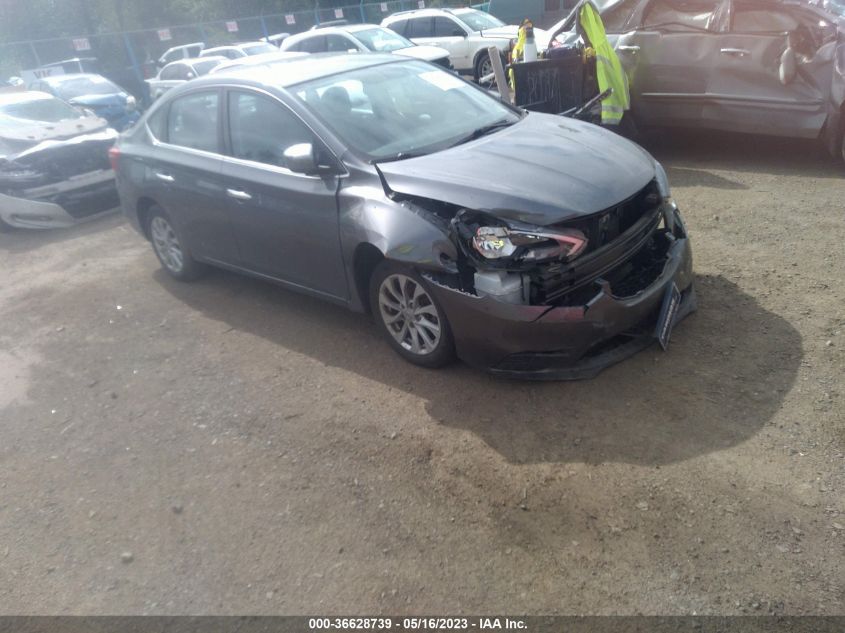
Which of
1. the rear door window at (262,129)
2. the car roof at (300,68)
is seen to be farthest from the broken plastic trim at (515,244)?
the car roof at (300,68)

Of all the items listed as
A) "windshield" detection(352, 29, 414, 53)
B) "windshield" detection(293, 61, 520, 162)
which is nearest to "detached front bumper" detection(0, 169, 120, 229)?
"windshield" detection(293, 61, 520, 162)

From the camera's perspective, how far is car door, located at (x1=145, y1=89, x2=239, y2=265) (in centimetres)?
521

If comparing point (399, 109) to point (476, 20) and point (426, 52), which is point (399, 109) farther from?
point (476, 20)

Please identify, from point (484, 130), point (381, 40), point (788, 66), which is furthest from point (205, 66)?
point (484, 130)

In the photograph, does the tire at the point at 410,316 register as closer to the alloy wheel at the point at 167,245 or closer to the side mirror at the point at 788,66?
the alloy wheel at the point at 167,245

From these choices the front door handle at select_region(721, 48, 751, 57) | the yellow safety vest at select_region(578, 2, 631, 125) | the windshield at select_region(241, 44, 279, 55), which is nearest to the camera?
the front door handle at select_region(721, 48, 751, 57)

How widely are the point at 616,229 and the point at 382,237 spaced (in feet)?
4.40

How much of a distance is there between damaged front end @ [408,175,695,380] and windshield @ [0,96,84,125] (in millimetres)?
8530

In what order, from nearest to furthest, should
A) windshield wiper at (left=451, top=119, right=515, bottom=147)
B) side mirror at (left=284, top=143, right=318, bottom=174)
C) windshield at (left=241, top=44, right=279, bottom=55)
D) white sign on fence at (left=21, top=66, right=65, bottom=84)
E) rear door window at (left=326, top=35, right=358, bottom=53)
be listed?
side mirror at (left=284, top=143, right=318, bottom=174) < windshield wiper at (left=451, top=119, right=515, bottom=147) < rear door window at (left=326, top=35, right=358, bottom=53) < windshield at (left=241, top=44, right=279, bottom=55) < white sign on fence at (left=21, top=66, right=65, bottom=84)

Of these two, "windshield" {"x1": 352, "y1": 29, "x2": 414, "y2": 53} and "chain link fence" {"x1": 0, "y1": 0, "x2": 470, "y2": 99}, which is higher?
"windshield" {"x1": 352, "y1": 29, "x2": 414, "y2": 53}

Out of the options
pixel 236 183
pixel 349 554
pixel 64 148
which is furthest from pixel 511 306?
pixel 64 148

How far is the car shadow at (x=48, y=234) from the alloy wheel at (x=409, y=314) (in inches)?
231

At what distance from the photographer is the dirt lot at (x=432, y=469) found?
2762 mm

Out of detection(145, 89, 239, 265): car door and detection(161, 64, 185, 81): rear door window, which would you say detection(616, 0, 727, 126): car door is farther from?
detection(161, 64, 185, 81): rear door window
